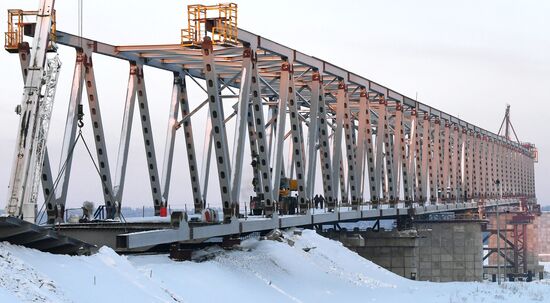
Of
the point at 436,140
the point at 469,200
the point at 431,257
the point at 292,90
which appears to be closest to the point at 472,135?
the point at 469,200

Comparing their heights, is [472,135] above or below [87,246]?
above

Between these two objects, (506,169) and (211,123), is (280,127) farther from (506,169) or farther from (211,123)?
(506,169)

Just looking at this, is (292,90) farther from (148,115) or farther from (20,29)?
(20,29)

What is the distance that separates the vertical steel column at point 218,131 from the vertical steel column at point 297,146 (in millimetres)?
10017

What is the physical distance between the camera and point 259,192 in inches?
1978

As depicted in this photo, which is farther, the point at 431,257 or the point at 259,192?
the point at 431,257

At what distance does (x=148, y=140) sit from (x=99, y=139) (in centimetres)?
541

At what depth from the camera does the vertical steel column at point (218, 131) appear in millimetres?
40441

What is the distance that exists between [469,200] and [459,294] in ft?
304

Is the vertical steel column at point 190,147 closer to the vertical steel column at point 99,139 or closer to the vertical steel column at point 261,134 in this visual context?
the vertical steel column at point 99,139

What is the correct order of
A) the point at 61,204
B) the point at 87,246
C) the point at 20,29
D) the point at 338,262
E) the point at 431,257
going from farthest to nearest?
the point at 431,257 < the point at 338,262 < the point at 61,204 < the point at 20,29 < the point at 87,246

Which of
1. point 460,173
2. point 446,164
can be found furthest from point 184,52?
point 460,173

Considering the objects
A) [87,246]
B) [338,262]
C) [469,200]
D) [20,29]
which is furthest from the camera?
[469,200]

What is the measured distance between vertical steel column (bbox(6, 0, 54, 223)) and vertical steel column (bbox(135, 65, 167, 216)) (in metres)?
15.9
